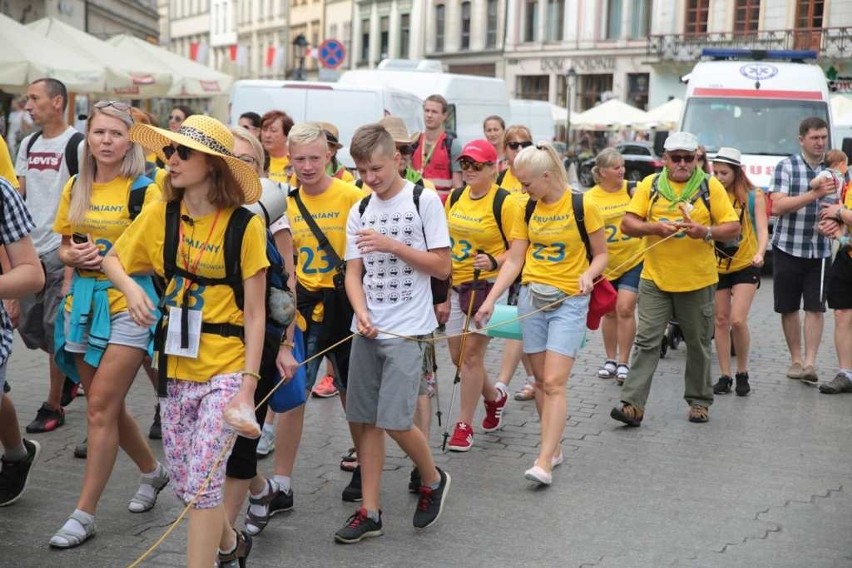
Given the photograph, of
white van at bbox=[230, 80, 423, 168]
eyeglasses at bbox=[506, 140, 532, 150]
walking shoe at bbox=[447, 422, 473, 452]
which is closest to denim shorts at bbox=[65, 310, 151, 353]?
walking shoe at bbox=[447, 422, 473, 452]

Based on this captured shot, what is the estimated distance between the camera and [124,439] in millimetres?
5867

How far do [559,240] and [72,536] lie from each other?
9.87 feet

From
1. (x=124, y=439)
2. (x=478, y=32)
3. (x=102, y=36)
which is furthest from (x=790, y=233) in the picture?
(x=478, y=32)

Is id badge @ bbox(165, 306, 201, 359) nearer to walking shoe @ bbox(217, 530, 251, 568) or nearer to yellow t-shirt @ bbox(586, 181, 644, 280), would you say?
walking shoe @ bbox(217, 530, 251, 568)

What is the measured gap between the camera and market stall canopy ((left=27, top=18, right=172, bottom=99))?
59.1 feet

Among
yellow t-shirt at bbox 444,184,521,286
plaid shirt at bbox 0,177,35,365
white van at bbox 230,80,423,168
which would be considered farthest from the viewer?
white van at bbox 230,80,423,168

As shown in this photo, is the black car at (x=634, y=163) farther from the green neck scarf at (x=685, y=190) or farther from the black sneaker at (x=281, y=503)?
the black sneaker at (x=281, y=503)

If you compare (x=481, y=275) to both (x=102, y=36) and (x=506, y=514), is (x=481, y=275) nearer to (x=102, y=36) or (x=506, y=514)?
(x=506, y=514)

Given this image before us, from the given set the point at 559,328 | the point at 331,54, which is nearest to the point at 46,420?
the point at 559,328

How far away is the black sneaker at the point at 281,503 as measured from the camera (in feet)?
19.2

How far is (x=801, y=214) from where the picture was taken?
10086 mm

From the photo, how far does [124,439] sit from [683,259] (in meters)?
3.90

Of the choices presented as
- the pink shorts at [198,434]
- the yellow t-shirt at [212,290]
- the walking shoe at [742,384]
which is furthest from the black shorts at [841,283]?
the pink shorts at [198,434]

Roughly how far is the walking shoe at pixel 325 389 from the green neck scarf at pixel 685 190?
8.44 ft
